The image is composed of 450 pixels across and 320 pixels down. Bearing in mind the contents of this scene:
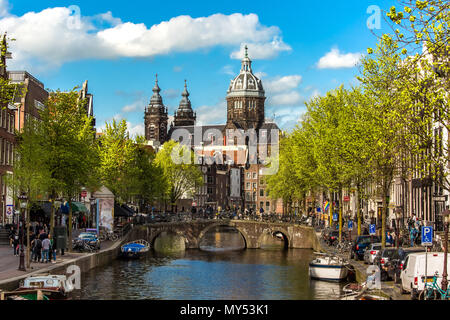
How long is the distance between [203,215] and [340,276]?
53208 millimetres

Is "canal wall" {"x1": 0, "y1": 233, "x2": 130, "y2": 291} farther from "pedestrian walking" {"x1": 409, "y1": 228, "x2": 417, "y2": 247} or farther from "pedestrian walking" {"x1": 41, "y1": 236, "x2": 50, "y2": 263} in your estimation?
"pedestrian walking" {"x1": 409, "y1": 228, "x2": 417, "y2": 247}

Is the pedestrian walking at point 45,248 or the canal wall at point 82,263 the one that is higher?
the pedestrian walking at point 45,248

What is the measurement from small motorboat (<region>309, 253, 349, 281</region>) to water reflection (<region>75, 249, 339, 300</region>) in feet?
1.94

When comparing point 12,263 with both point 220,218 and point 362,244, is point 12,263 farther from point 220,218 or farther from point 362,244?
point 220,218

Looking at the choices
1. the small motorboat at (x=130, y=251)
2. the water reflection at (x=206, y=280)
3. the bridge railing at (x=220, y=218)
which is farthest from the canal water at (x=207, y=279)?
the bridge railing at (x=220, y=218)

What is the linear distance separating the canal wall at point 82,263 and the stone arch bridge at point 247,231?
17.3 m

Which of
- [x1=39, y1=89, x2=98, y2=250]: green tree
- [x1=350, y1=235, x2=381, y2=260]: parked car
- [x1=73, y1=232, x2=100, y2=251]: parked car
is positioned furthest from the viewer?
[x1=73, y1=232, x2=100, y2=251]: parked car

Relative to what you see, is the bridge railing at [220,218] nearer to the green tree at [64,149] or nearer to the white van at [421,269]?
the green tree at [64,149]

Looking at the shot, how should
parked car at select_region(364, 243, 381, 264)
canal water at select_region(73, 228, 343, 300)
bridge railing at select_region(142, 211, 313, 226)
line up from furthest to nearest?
bridge railing at select_region(142, 211, 313, 226), parked car at select_region(364, 243, 381, 264), canal water at select_region(73, 228, 343, 300)

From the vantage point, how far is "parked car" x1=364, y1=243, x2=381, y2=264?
48.0m

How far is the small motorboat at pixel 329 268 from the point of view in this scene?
164ft

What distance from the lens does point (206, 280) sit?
55.6m

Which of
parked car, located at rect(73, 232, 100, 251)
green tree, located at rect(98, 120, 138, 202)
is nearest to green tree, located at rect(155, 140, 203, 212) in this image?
green tree, located at rect(98, 120, 138, 202)

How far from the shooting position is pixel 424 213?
6656 cm
